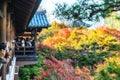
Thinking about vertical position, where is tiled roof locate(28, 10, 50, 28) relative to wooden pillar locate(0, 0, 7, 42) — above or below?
above

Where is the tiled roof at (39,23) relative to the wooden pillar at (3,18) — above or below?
above

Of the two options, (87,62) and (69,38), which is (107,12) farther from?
(69,38)

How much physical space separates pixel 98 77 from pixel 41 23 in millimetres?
5243

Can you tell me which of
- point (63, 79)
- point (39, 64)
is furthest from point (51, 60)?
point (63, 79)

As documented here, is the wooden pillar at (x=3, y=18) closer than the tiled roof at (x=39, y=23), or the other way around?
the wooden pillar at (x=3, y=18)

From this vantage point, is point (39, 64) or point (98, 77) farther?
point (39, 64)

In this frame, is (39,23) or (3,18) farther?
(39,23)

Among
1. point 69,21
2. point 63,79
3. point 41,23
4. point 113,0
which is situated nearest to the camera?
point 69,21

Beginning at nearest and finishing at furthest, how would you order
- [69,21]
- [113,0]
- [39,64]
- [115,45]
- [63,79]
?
[69,21], [113,0], [63,79], [39,64], [115,45]

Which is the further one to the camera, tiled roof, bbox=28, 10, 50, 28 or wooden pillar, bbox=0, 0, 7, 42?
tiled roof, bbox=28, 10, 50, 28

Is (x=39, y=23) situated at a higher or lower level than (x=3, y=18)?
higher

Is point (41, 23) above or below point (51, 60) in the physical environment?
above

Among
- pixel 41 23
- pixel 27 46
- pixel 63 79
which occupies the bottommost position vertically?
pixel 63 79

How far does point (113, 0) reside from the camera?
7.79 m
